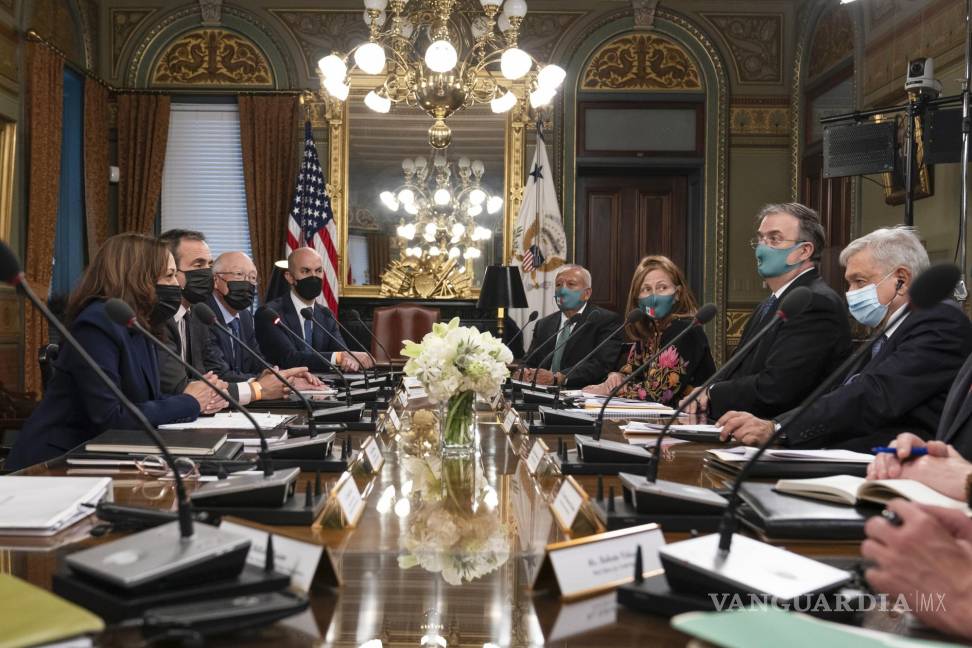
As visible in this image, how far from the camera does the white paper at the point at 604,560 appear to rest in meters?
1.09

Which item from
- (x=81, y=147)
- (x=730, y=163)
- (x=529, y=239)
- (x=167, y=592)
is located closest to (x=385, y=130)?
(x=529, y=239)

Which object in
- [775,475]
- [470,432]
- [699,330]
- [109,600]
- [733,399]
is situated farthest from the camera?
[699,330]

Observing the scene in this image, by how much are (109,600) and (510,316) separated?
22.2 ft

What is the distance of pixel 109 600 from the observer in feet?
3.06

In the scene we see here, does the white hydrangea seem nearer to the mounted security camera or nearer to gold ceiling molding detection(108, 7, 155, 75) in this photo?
the mounted security camera

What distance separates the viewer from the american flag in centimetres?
752

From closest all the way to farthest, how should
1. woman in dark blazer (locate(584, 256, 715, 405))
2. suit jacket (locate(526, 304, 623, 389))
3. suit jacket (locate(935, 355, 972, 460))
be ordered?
suit jacket (locate(935, 355, 972, 460)), woman in dark blazer (locate(584, 256, 715, 405)), suit jacket (locate(526, 304, 623, 389))

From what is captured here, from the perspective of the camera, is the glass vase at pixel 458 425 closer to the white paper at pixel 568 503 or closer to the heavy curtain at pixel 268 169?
the white paper at pixel 568 503

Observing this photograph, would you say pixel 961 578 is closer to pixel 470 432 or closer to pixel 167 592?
pixel 167 592

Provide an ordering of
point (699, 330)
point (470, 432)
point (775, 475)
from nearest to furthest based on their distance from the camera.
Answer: point (775, 475), point (470, 432), point (699, 330)

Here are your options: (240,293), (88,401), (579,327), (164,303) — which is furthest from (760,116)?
(88,401)

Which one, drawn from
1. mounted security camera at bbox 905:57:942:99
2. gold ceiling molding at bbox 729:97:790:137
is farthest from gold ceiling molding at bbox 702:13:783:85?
mounted security camera at bbox 905:57:942:99

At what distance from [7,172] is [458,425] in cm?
541

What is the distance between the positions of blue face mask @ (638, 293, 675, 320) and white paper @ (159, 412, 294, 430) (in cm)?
206
